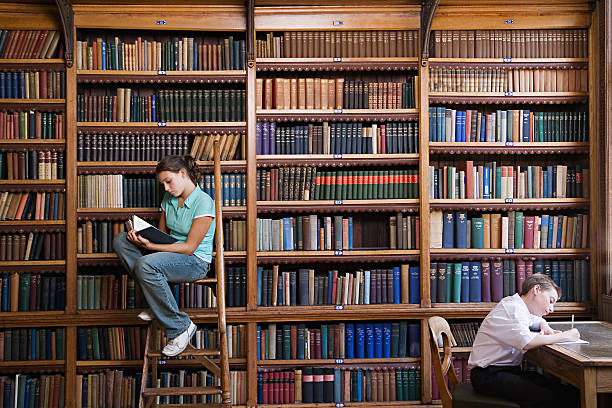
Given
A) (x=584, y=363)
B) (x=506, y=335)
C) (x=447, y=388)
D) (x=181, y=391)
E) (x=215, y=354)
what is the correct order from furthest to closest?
(x=215, y=354) < (x=181, y=391) < (x=447, y=388) < (x=506, y=335) < (x=584, y=363)

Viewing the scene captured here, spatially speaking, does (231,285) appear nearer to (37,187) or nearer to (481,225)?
(37,187)

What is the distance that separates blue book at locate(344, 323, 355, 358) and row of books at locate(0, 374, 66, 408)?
209 cm

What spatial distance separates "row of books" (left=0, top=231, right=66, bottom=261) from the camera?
5070 millimetres

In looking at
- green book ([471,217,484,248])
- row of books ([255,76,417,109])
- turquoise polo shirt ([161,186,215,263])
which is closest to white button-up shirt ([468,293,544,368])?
green book ([471,217,484,248])

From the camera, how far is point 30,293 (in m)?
5.07

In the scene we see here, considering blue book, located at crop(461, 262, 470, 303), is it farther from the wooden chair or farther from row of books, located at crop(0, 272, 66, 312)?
row of books, located at crop(0, 272, 66, 312)

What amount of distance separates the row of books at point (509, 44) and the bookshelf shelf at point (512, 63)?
0.13 ft

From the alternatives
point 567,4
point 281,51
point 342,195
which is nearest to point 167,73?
point 281,51

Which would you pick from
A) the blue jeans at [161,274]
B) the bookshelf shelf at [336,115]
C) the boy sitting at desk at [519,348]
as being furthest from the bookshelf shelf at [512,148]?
the blue jeans at [161,274]

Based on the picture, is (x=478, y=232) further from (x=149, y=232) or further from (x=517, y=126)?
(x=149, y=232)

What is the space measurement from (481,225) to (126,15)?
3.11 meters

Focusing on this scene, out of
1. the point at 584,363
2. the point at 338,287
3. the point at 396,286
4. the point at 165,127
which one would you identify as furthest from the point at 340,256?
the point at 584,363

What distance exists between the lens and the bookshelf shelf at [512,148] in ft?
17.2

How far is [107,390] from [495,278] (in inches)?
119
